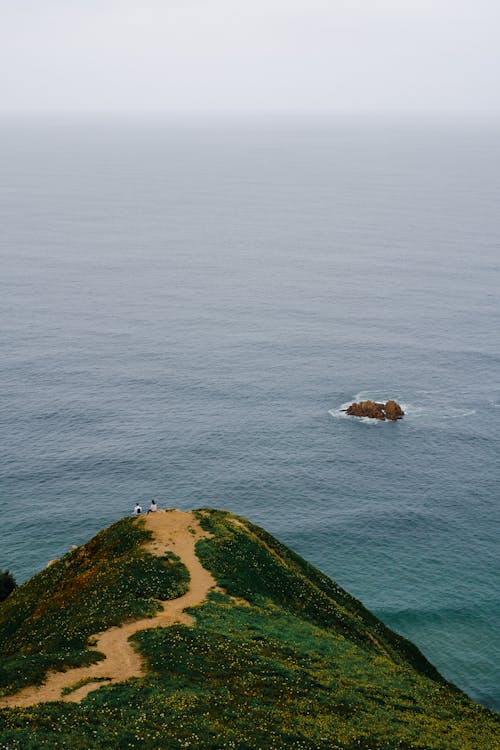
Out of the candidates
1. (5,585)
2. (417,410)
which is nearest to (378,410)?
(417,410)

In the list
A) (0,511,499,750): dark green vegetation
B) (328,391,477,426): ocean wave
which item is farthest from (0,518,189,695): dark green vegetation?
(328,391,477,426): ocean wave

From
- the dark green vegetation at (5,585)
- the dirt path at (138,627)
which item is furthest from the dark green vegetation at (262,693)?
the dark green vegetation at (5,585)

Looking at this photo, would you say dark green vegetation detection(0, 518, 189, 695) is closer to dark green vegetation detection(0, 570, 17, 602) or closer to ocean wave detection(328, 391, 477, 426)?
dark green vegetation detection(0, 570, 17, 602)

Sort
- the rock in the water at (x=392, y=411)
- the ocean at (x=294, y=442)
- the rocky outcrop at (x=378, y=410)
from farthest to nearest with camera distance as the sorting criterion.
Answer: the rocky outcrop at (x=378, y=410) → the rock in the water at (x=392, y=411) → the ocean at (x=294, y=442)

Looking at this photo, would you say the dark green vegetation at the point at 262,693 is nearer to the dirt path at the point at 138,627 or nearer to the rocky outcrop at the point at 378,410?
the dirt path at the point at 138,627

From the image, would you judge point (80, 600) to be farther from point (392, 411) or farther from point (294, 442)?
point (392, 411)

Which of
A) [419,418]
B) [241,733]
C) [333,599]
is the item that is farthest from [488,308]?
[241,733]
